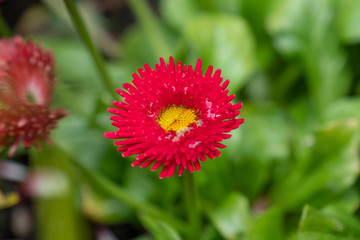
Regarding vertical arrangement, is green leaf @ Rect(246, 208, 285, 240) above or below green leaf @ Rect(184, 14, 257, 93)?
below

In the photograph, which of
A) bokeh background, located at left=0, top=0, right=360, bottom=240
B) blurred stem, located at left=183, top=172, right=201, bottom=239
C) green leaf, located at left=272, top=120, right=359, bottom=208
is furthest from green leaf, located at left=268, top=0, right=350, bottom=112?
blurred stem, located at left=183, top=172, right=201, bottom=239

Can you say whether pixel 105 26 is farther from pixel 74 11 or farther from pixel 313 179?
pixel 313 179

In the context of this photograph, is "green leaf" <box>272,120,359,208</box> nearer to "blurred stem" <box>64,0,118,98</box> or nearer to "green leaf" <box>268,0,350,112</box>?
"green leaf" <box>268,0,350,112</box>

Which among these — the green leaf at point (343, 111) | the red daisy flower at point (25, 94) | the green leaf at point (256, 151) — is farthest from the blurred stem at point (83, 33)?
the green leaf at point (343, 111)

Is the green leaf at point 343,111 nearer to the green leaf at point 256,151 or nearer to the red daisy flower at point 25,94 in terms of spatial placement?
the green leaf at point 256,151

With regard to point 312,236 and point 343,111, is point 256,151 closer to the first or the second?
→ point 343,111

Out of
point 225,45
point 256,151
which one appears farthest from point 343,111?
point 225,45
